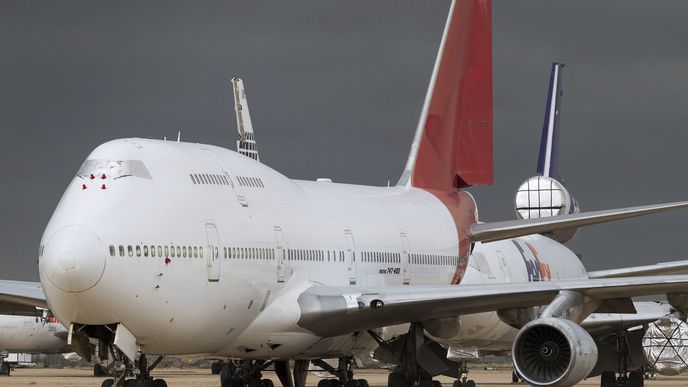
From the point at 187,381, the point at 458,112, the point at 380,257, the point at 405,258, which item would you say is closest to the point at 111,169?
the point at 380,257

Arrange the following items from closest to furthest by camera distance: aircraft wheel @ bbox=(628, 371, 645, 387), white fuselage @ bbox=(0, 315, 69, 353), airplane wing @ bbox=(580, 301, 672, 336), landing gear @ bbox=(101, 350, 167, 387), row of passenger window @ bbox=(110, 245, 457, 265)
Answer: row of passenger window @ bbox=(110, 245, 457, 265)
landing gear @ bbox=(101, 350, 167, 387)
airplane wing @ bbox=(580, 301, 672, 336)
aircraft wheel @ bbox=(628, 371, 645, 387)
white fuselage @ bbox=(0, 315, 69, 353)

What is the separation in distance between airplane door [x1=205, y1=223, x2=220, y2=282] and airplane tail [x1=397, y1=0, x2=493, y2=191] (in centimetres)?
1154

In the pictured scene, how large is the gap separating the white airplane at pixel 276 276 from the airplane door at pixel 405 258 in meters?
0.05

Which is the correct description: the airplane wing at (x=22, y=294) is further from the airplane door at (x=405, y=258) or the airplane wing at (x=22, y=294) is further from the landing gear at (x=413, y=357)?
the airplane door at (x=405, y=258)

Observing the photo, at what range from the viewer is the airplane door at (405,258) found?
30.3 meters

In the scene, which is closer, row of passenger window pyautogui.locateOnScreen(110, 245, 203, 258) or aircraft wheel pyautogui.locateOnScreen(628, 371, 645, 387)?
row of passenger window pyautogui.locateOnScreen(110, 245, 203, 258)

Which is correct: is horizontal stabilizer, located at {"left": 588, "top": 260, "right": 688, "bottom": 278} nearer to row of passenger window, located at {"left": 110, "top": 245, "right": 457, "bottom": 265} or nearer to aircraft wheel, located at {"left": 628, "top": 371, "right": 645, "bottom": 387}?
aircraft wheel, located at {"left": 628, "top": 371, "right": 645, "bottom": 387}

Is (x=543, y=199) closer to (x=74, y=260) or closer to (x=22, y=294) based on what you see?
(x=22, y=294)

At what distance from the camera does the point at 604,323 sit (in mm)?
39000

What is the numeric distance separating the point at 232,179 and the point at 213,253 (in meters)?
2.09

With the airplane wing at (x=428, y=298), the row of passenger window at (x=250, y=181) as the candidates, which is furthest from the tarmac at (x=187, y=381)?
the row of passenger window at (x=250, y=181)

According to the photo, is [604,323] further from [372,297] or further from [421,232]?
[372,297]

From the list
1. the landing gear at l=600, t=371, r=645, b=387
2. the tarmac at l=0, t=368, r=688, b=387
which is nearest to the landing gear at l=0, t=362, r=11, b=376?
the tarmac at l=0, t=368, r=688, b=387

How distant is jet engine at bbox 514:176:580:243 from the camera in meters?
51.6
